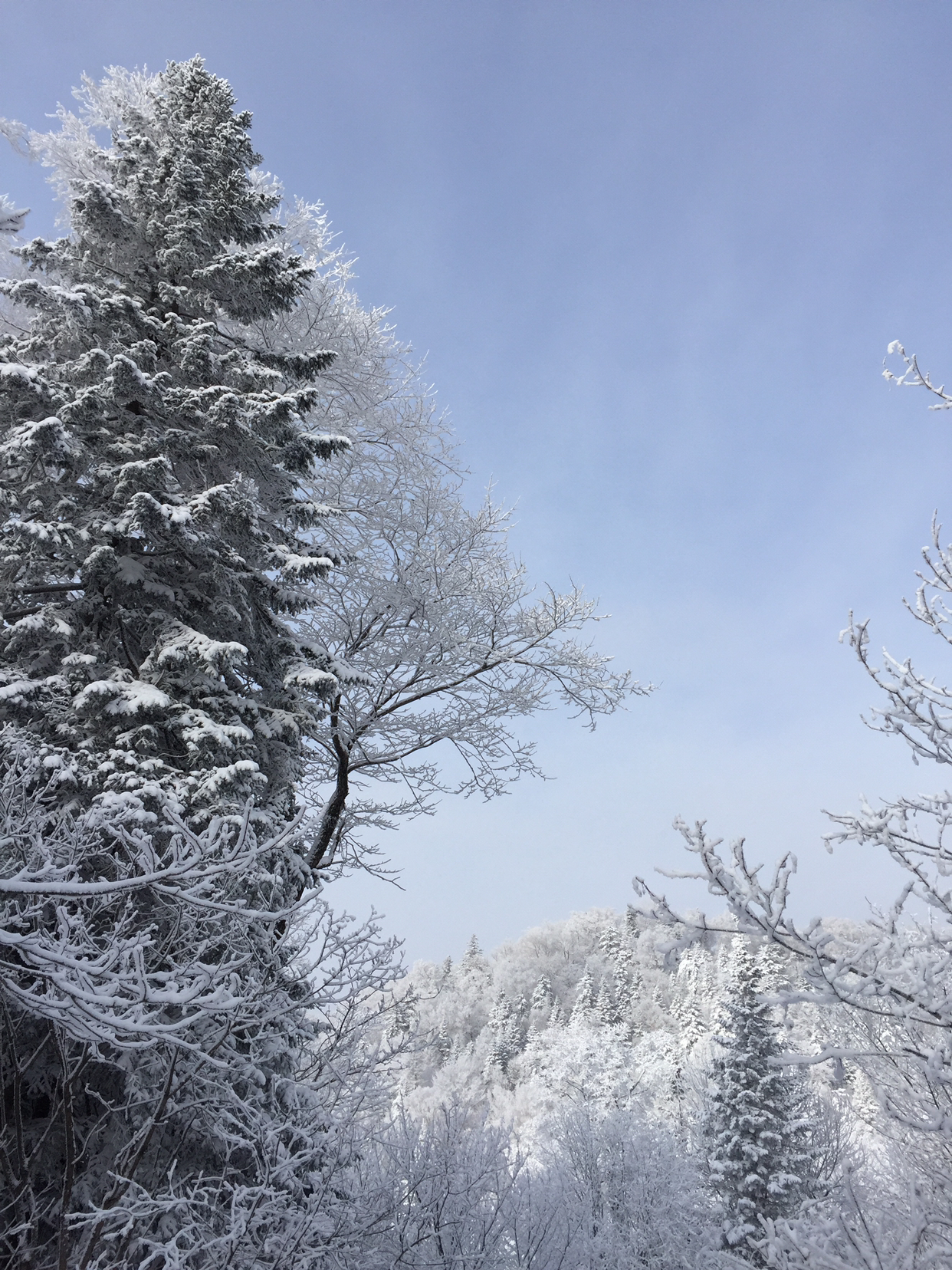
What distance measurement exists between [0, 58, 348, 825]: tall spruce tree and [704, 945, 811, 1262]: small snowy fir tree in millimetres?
13050

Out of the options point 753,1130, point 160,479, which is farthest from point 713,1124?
point 160,479

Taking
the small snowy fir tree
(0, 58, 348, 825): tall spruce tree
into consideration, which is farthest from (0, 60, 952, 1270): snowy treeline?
the small snowy fir tree

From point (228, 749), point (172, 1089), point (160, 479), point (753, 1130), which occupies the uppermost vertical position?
point (160, 479)

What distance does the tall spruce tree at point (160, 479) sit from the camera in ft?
17.3

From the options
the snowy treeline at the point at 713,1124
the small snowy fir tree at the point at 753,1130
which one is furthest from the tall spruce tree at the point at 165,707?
the small snowy fir tree at the point at 753,1130

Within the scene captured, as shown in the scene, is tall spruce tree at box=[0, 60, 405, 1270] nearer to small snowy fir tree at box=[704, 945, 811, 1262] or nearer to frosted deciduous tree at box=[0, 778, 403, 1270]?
frosted deciduous tree at box=[0, 778, 403, 1270]

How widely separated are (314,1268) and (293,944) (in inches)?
92.3

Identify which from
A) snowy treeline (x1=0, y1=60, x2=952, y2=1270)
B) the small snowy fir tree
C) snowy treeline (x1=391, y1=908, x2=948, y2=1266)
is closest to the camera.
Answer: snowy treeline (x1=0, y1=60, x2=952, y2=1270)

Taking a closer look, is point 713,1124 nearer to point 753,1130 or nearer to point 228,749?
point 753,1130

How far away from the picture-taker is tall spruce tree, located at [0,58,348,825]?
5.29 meters

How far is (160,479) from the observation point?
5980 mm

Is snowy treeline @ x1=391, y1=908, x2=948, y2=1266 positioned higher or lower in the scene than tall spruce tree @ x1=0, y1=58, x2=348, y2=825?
lower

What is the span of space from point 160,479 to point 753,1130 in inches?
649

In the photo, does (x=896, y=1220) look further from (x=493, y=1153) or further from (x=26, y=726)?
(x=26, y=726)
